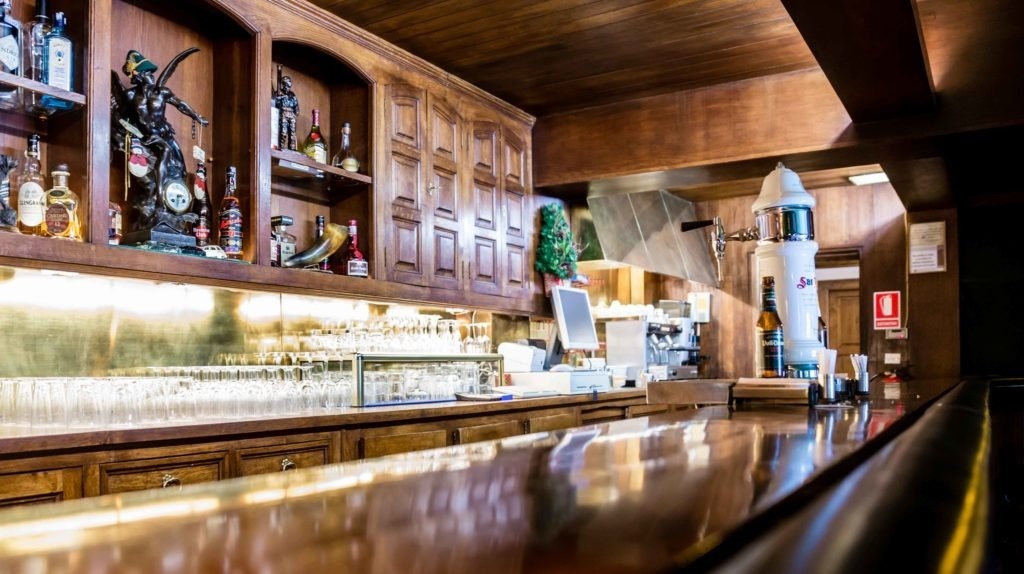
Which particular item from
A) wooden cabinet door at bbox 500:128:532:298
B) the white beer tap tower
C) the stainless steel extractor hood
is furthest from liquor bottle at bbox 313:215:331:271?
the stainless steel extractor hood

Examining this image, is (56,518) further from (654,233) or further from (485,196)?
(654,233)

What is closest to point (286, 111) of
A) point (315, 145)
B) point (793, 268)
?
point (315, 145)

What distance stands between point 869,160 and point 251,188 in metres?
3.49

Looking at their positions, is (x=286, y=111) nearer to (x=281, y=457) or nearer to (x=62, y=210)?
(x=62, y=210)

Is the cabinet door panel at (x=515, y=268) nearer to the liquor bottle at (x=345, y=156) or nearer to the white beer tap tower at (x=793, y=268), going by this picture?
the liquor bottle at (x=345, y=156)

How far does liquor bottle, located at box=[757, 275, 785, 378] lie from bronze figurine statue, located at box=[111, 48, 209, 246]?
222cm

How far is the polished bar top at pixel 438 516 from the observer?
0.43 metres

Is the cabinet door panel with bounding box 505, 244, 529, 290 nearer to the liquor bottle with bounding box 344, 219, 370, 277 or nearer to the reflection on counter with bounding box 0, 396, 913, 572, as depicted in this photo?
the liquor bottle with bounding box 344, 219, 370, 277

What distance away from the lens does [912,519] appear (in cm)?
42

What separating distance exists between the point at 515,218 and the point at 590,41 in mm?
1494

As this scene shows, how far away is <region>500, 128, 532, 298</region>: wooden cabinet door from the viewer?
5320 millimetres

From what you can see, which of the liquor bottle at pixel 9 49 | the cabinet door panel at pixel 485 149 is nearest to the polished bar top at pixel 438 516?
the liquor bottle at pixel 9 49

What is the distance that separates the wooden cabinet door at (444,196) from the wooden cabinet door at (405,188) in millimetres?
77

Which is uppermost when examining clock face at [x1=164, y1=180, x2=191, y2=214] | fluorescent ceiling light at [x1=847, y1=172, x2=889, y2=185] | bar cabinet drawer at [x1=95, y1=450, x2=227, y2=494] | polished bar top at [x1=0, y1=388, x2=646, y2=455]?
fluorescent ceiling light at [x1=847, y1=172, x2=889, y2=185]
